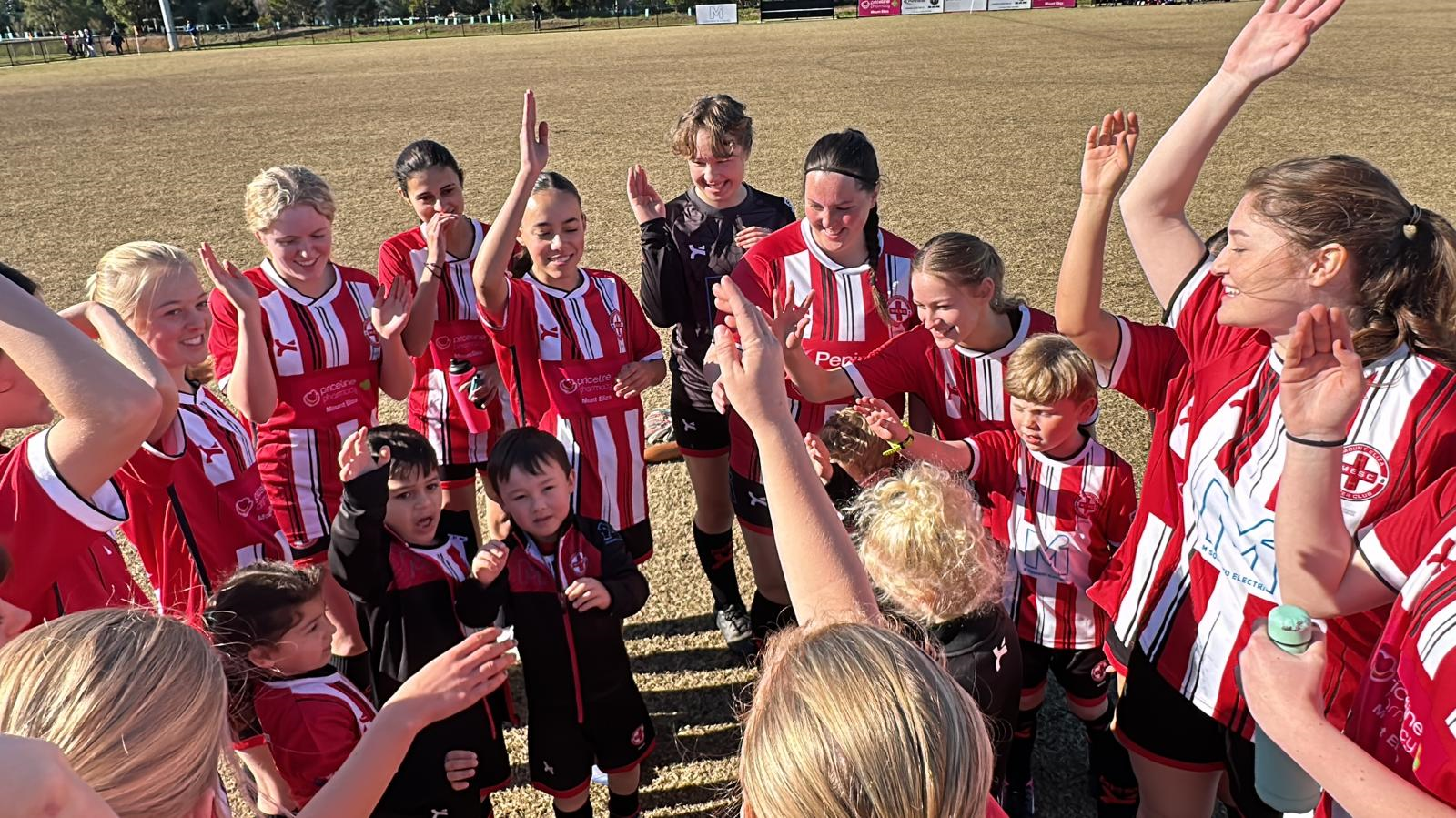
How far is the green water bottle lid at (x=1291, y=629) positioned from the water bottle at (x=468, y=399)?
3.28m

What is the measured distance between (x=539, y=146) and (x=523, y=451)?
1.47 meters

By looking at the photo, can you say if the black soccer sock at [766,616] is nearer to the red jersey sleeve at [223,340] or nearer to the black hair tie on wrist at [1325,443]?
the red jersey sleeve at [223,340]

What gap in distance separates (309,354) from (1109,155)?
2.85 meters

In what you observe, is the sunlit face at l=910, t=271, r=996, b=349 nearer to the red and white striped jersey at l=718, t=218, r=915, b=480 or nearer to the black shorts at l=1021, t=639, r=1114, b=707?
the red and white striped jersey at l=718, t=218, r=915, b=480

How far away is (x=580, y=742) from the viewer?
2742mm

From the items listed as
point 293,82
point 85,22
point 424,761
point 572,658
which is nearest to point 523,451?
point 572,658

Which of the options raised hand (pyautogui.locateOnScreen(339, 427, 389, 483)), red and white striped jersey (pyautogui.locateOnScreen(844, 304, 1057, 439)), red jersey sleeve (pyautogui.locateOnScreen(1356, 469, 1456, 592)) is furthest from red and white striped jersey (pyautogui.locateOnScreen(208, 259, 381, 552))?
red jersey sleeve (pyautogui.locateOnScreen(1356, 469, 1456, 592))

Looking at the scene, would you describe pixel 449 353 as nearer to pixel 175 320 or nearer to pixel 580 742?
pixel 175 320

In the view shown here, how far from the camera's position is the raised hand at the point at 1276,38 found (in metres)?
2.12

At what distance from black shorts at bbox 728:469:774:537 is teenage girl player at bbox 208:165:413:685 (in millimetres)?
1401

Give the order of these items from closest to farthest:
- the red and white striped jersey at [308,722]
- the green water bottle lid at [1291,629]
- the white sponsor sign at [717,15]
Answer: the green water bottle lid at [1291,629], the red and white striped jersey at [308,722], the white sponsor sign at [717,15]

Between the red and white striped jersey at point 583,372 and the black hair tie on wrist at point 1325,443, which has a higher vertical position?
the black hair tie on wrist at point 1325,443

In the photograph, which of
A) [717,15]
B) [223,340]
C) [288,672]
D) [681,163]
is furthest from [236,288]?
[717,15]

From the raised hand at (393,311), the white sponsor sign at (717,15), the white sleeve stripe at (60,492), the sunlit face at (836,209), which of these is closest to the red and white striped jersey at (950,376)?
the sunlit face at (836,209)
